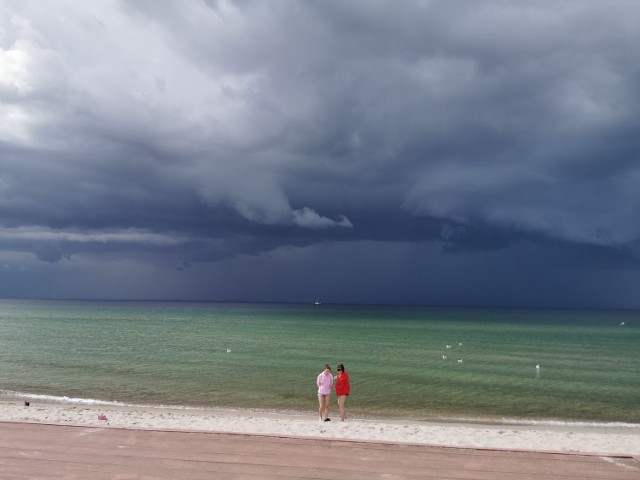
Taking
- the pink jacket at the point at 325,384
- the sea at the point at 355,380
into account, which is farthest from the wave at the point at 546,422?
the pink jacket at the point at 325,384

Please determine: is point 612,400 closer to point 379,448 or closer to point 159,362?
point 379,448

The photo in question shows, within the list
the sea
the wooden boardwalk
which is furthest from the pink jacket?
the wooden boardwalk

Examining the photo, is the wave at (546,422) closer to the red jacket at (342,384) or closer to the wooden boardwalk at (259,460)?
the red jacket at (342,384)

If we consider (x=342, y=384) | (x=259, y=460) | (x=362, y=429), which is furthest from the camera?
(x=342, y=384)

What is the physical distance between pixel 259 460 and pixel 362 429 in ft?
25.4

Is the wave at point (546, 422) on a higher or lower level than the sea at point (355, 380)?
higher

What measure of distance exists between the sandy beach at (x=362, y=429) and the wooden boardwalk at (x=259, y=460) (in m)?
1.86

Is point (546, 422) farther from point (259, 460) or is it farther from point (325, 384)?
point (259, 460)

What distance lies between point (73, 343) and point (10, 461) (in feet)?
180

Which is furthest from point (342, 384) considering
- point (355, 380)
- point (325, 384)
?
point (355, 380)

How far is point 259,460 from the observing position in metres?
9.68

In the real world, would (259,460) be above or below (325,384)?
above

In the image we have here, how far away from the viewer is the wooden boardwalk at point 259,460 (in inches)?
353

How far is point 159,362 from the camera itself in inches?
1673
